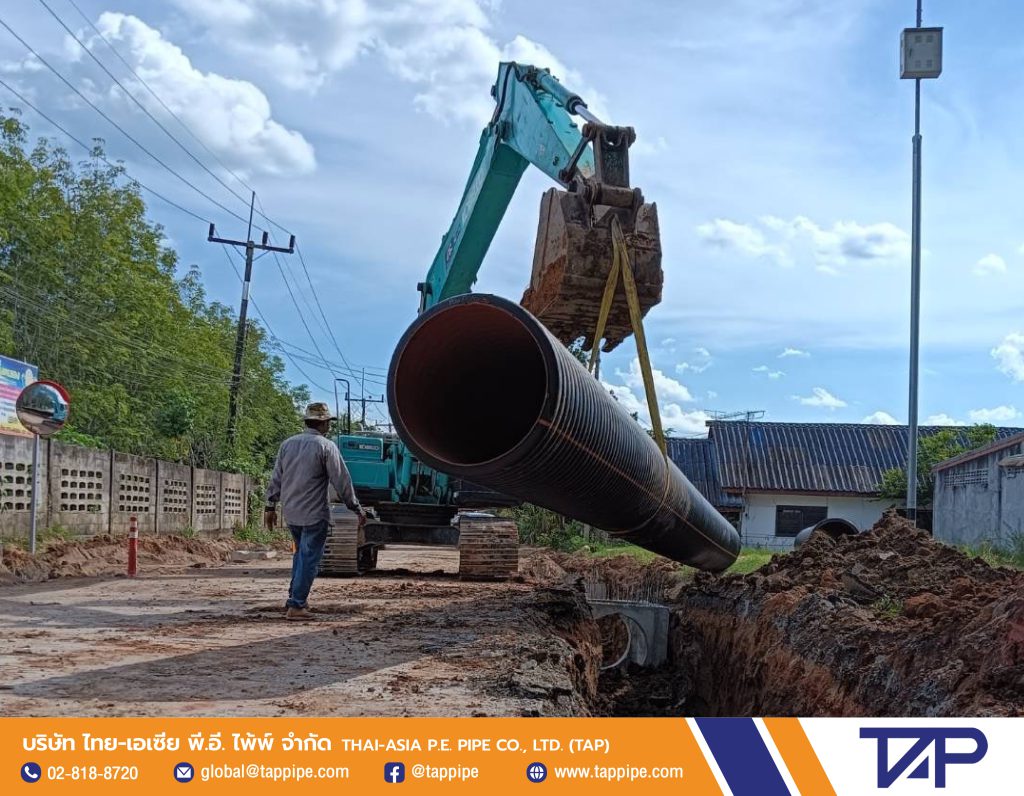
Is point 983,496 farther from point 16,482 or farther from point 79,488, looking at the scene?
point 16,482

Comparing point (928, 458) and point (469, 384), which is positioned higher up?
point (469, 384)

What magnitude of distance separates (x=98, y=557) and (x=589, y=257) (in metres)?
10.3

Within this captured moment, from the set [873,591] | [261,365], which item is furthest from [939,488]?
[261,365]

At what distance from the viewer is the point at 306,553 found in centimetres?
758

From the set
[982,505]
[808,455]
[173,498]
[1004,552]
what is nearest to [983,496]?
[982,505]

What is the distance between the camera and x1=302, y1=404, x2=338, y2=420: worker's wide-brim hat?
26.0 feet

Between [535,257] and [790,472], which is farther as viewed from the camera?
[790,472]

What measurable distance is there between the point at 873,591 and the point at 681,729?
5837 millimetres

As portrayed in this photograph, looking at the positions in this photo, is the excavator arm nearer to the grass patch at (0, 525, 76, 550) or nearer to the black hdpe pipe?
the black hdpe pipe

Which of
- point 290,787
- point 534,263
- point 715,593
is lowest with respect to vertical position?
point 715,593

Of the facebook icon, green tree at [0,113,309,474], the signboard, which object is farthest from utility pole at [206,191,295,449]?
the facebook icon

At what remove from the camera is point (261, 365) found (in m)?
45.3

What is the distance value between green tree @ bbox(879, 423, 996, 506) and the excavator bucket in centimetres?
2277

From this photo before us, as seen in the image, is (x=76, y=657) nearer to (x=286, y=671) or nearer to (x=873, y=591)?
(x=286, y=671)
